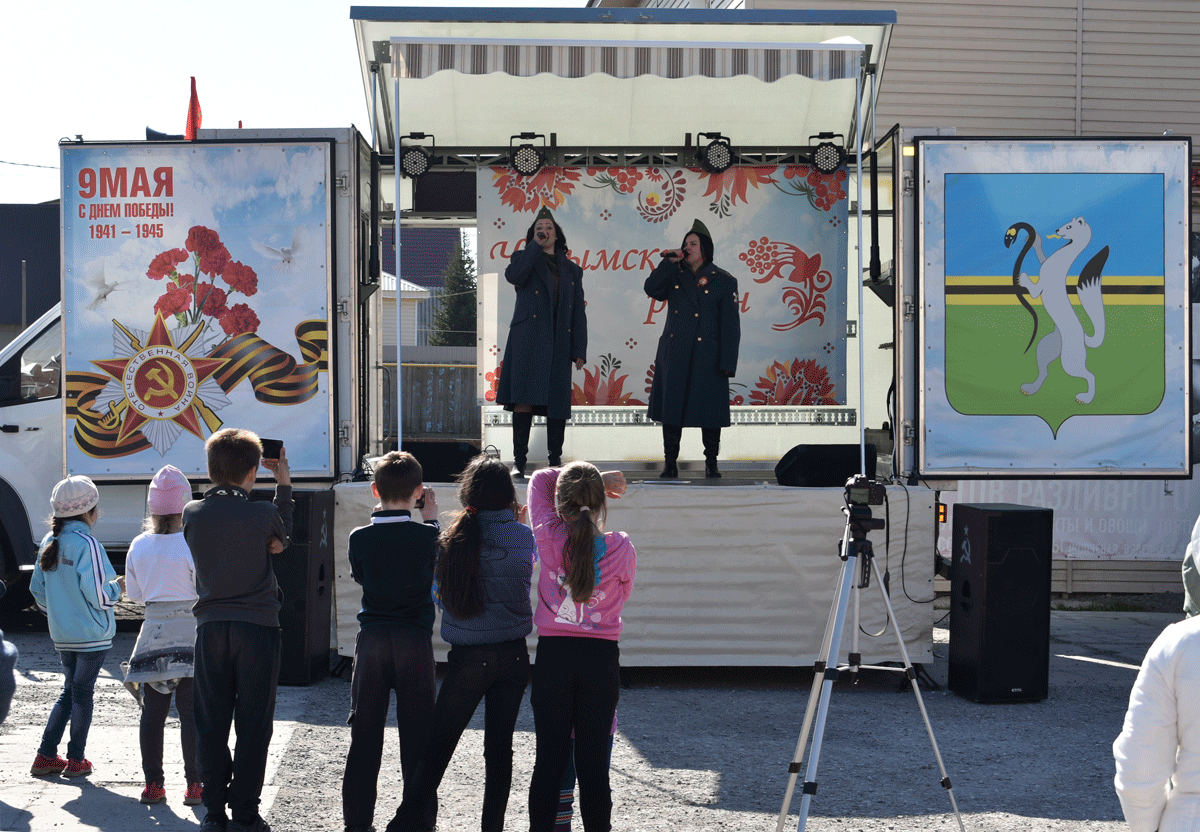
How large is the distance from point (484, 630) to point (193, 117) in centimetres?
473

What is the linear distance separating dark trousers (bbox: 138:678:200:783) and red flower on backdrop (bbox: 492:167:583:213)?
5182mm

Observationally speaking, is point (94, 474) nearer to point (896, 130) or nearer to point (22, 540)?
point (22, 540)

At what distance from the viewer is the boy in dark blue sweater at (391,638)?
3.59 metres

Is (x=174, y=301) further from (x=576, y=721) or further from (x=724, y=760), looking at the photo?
(x=576, y=721)

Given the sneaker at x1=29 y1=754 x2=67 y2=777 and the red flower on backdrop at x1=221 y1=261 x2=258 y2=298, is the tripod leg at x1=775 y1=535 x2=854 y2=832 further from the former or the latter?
the red flower on backdrop at x1=221 y1=261 x2=258 y2=298

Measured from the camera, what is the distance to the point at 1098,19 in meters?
10.3

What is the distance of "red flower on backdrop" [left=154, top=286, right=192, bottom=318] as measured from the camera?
6555 millimetres

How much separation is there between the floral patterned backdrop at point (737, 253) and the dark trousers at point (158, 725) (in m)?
4.60

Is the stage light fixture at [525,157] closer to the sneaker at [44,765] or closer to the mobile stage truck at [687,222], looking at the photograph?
the mobile stage truck at [687,222]

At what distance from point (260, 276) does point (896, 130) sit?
152 inches

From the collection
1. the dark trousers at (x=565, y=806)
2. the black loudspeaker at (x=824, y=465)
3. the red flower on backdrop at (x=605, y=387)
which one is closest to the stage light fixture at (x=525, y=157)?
the red flower on backdrop at (x=605, y=387)

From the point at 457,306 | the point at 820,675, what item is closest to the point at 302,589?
the point at 820,675

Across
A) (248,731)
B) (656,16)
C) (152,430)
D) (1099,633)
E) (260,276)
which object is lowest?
(1099,633)

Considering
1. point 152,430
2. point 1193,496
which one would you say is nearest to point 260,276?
point 152,430
